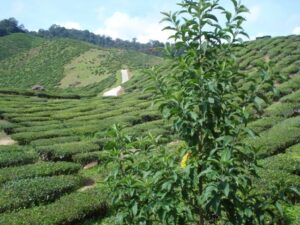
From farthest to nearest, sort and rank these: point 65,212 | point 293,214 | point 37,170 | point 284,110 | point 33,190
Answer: point 284,110, point 37,170, point 33,190, point 65,212, point 293,214

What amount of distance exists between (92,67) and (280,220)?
313 feet

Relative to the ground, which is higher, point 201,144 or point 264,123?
point 201,144

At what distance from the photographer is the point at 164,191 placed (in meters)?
6.01

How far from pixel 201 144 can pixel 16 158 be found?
15726 millimetres

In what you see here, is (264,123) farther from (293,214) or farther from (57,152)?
(293,214)

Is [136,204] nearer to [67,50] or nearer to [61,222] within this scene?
[61,222]

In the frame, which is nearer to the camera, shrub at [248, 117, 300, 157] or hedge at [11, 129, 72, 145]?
shrub at [248, 117, 300, 157]

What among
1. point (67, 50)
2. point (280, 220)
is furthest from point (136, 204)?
point (67, 50)

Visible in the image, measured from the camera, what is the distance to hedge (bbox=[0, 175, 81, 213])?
1397 centimetres

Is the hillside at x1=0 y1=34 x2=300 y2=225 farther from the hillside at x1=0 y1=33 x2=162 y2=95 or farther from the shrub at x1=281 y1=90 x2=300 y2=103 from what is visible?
the hillside at x1=0 y1=33 x2=162 y2=95

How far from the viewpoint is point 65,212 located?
507 inches

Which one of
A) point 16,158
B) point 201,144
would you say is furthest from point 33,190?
point 201,144

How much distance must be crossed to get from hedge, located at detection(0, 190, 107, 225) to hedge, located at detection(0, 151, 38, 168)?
21.1 feet

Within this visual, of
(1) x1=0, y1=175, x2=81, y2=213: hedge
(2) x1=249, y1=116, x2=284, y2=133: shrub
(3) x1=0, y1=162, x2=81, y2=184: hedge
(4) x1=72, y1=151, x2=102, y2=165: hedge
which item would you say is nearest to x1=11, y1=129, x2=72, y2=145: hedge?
(4) x1=72, y1=151, x2=102, y2=165: hedge
